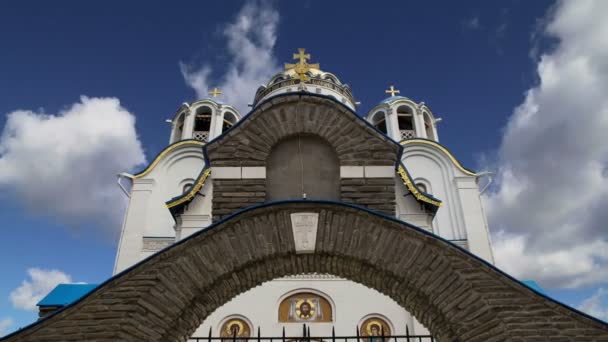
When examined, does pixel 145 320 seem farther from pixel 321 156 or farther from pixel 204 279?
pixel 321 156

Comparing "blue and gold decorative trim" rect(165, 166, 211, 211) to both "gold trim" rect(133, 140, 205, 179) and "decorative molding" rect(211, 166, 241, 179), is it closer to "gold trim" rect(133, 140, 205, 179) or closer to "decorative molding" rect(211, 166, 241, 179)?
"gold trim" rect(133, 140, 205, 179)

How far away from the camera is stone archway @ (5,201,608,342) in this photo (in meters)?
3.83

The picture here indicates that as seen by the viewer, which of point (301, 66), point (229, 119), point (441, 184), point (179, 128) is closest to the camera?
point (301, 66)

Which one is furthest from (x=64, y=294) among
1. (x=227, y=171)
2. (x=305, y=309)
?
(x=227, y=171)

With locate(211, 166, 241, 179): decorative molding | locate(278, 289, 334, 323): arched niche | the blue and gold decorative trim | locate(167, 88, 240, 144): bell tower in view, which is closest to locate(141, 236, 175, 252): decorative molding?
the blue and gold decorative trim

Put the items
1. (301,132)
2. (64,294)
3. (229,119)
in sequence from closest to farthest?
(301,132)
(64,294)
(229,119)

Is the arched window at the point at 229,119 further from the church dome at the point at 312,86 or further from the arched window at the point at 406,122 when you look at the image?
the arched window at the point at 406,122

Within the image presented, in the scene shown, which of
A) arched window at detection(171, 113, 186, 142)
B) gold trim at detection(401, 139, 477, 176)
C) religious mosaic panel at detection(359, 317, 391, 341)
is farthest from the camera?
arched window at detection(171, 113, 186, 142)

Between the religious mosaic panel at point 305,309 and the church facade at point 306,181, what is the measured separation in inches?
1.0

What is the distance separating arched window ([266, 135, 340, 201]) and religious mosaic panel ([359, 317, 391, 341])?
22.4ft

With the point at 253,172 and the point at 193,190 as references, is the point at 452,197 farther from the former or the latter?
the point at 253,172

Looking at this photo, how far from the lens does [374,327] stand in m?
10.8

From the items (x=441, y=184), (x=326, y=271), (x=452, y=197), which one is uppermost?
(x=441, y=184)

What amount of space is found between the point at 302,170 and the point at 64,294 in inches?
292
